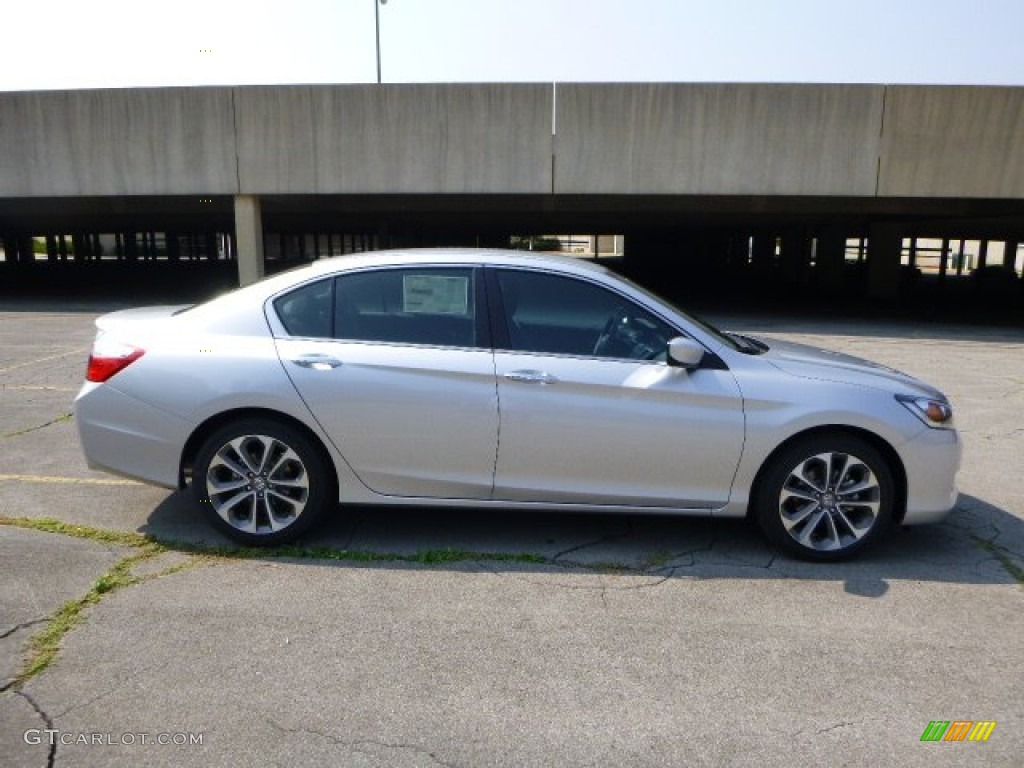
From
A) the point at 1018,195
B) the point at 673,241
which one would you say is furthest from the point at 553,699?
the point at 673,241

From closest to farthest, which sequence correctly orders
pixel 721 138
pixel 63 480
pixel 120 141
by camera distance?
pixel 63 480, pixel 721 138, pixel 120 141

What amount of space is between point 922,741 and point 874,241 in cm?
2501

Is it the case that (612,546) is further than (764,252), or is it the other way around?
(764,252)

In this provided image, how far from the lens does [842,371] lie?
4.31 metres

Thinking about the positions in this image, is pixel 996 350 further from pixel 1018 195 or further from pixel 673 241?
pixel 673 241

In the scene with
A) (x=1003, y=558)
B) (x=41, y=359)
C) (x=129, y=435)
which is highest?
(x=129, y=435)

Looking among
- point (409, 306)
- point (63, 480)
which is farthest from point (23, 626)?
point (409, 306)

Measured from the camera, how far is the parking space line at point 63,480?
5316 millimetres

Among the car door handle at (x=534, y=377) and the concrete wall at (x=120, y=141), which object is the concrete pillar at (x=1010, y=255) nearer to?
the concrete wall at (x=120, y=141)

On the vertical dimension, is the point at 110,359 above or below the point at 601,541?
above

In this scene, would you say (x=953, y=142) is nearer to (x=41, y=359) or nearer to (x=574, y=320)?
(x=574, y=320)

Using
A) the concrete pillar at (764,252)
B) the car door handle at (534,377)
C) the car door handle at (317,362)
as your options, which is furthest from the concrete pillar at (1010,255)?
the car door handle at (317,362)

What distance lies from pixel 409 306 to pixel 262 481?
49.1 inches

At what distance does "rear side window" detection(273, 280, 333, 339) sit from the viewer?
4312 mm
